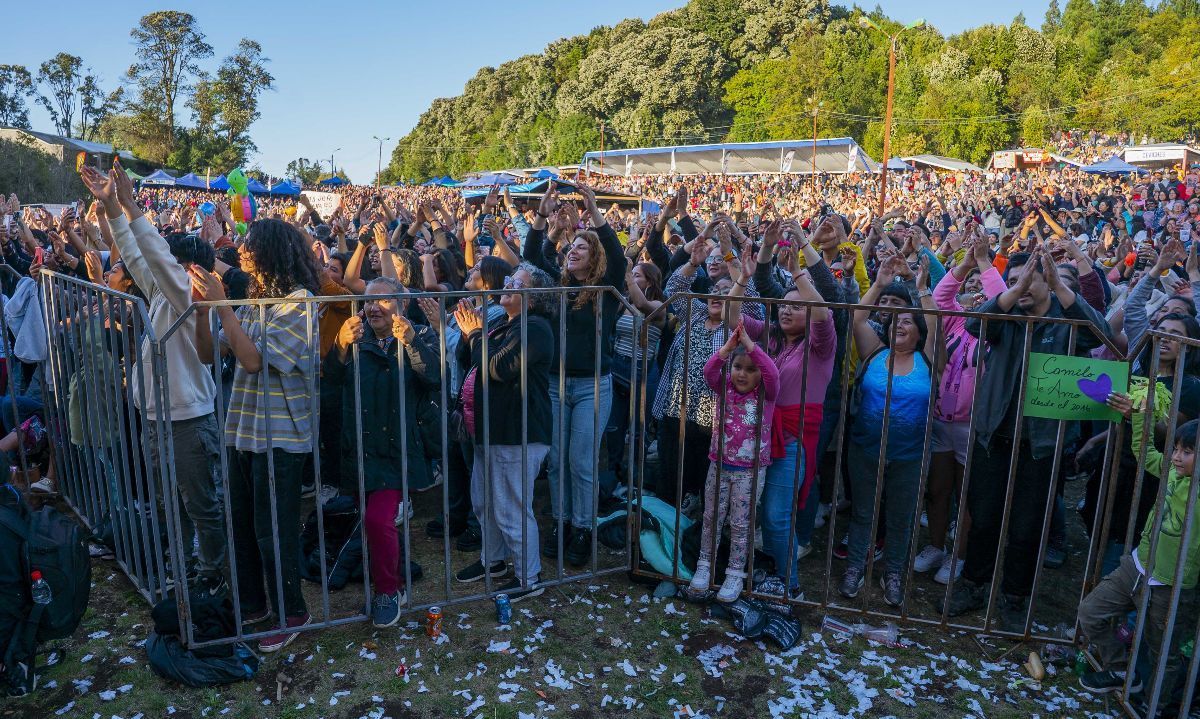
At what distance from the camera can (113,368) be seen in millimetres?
4137

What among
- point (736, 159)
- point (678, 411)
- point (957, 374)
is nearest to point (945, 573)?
point (957, 374)

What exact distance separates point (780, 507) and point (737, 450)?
0.50 m

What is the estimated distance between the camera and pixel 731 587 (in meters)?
4.44

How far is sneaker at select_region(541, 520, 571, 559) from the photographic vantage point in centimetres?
522

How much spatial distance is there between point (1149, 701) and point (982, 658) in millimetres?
748

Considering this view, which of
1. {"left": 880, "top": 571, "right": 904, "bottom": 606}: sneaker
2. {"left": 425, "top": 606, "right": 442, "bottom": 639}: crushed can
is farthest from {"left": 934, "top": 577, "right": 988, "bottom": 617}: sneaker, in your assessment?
{"left": 425, "top": 606, "right": 442, "bottom": 639}: crushed can

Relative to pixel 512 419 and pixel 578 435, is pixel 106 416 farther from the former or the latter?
pixel 578 435

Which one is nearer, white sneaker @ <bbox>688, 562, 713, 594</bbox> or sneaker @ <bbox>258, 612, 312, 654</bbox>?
sneaker @ <bbox>258, 612, 312, 654</bbox>

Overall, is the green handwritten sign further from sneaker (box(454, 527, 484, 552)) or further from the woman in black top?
sneaker (box(454, 527, 484, 552))

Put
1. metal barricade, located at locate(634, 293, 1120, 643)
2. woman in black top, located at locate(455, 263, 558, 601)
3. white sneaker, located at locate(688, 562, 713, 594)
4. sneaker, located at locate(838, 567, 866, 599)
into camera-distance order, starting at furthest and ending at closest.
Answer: sneaker, located at locate(838, 567, 866, 599)
white sneaker, located at locate(688, 562, 713, 594)
woman in black top, located at locate(455, 263, 558, 601)
metal barricade, located at locate(634, 293, 1120, 643)

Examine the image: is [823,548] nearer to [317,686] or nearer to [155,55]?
[317,686]

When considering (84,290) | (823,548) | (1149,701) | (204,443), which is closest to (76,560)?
(204,443)

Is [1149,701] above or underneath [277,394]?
underneath

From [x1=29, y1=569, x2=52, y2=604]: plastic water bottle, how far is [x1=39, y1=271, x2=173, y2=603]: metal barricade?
0.53 m
